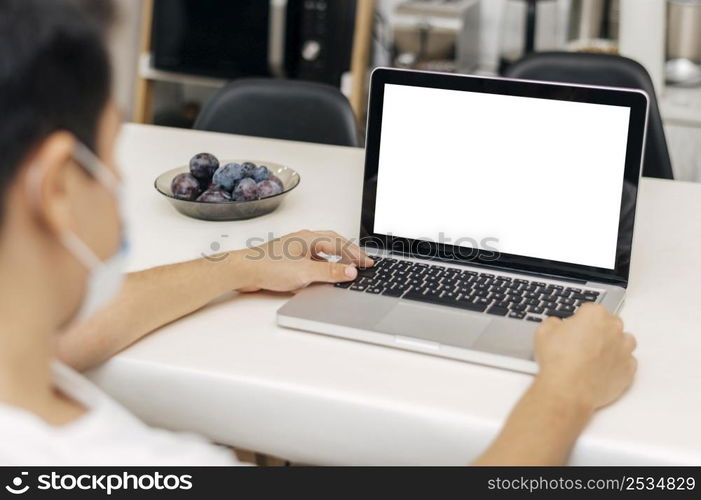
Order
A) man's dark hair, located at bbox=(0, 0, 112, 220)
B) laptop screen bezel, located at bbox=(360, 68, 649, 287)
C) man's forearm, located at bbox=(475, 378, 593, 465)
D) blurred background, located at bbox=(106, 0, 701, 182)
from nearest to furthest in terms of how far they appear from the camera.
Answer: man's dark hair, located at bbox=(0, 0, 112, 220), man's forearm, located at bbox=(475, 378, 593, 465), laptop screen bezel, located at bbox=(360, 68, 649, 287), blurred background, located at bbox=(106, 0, 701, 182)

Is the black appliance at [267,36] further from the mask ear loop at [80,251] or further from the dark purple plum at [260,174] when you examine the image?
the mask ear loop at [80,251]

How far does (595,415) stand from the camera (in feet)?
2.98

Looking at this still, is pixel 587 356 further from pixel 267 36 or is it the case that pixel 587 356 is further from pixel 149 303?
pixel 267 36

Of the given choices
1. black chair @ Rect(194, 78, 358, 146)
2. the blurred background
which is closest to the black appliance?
the blurred background

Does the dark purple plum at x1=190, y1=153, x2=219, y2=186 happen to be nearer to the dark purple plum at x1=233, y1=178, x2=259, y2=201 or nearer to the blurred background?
the dark purple plum at x1=233, y1=178, x2=259, y2=201

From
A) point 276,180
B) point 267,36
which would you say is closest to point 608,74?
point 276,180

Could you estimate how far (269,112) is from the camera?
1997 millimetres

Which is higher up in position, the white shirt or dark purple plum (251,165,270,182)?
dark purple plum (251,165,270,182)

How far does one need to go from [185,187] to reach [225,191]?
0.21 ft

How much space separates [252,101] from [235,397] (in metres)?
1.13

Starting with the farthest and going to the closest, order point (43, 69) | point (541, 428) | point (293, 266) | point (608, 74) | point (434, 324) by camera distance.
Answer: point (608, 74) → point (293, 266) → point (434, 324) → point (541, 428) → point (43, 69)

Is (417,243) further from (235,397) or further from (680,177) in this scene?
(680,177)

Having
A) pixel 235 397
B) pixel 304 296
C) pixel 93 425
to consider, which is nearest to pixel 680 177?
pixel 304 296

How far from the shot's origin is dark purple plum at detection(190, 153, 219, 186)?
1.46 meters
